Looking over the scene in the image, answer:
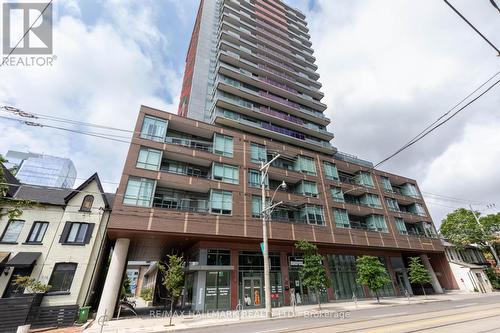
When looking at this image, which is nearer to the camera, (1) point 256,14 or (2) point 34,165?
(1) point 256,14

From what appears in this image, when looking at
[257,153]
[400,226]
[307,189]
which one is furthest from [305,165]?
[400,226]

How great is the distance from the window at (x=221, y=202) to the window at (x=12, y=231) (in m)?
15.9

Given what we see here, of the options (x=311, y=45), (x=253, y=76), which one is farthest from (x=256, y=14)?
(x=253, y=76)

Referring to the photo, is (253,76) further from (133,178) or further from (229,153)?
(133,178)

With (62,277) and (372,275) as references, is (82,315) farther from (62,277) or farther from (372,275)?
(372,275)

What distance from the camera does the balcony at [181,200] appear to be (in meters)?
22.5

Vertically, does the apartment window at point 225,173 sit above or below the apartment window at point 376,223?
above

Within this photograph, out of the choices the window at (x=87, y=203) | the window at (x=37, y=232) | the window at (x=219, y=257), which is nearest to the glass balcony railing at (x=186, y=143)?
the window at (x=87, y=203)

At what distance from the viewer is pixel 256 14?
182 ft

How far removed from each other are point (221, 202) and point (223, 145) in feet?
22.6

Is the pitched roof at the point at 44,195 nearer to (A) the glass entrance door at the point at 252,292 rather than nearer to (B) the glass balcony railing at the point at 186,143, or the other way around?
(B) the glass balcony railing at the point at 186,143

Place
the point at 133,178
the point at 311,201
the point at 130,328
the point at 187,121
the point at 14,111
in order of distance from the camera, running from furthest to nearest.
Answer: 1. the point at 311,201
2. the point at 187,121
3. the point at 133,178
4. the point at 130,328
5. the point at 14,111

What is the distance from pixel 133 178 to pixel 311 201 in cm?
1943

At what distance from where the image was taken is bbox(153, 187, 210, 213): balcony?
2246 cm
